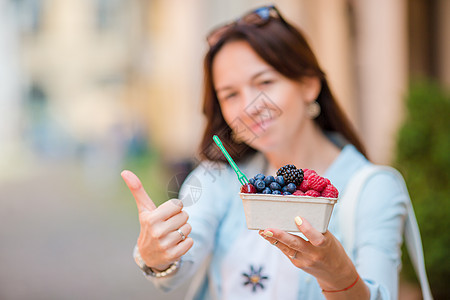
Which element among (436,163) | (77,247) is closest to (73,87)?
(77,247)

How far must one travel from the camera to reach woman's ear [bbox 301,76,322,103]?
1.37 metres

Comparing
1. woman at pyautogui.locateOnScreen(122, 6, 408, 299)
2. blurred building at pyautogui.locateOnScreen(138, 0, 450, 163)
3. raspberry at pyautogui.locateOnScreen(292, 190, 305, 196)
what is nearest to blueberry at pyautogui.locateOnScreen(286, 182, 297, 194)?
raspberry at pyautogui.locateOnScreen(292, 190, 305, 196)

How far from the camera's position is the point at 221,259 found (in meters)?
1.43

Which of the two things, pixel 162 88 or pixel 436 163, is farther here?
pixel 162 88

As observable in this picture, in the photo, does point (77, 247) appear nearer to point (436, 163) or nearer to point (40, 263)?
point (40, 263)

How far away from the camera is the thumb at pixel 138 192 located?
1.01 meters

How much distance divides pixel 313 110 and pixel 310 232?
72 cm

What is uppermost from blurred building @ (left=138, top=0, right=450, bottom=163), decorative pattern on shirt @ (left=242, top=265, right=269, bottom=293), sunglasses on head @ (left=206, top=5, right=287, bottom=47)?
sunglasses on head @ (left=206, top=5, right=287, bottom=47)

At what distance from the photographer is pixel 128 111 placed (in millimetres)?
15641

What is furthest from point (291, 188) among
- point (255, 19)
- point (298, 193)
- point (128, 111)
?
point (128, 111)

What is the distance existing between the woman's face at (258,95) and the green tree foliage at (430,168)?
5.12 feet

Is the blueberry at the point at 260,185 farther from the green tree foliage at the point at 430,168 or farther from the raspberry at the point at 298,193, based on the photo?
the green tree foliage at the point at 430,168

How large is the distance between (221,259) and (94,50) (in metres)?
16.6

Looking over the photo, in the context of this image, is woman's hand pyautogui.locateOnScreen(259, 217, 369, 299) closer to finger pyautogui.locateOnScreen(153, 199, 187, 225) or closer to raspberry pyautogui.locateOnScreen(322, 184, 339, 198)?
raspberry pyautogui.locateOnScreen(322, 184, 339, 198)
